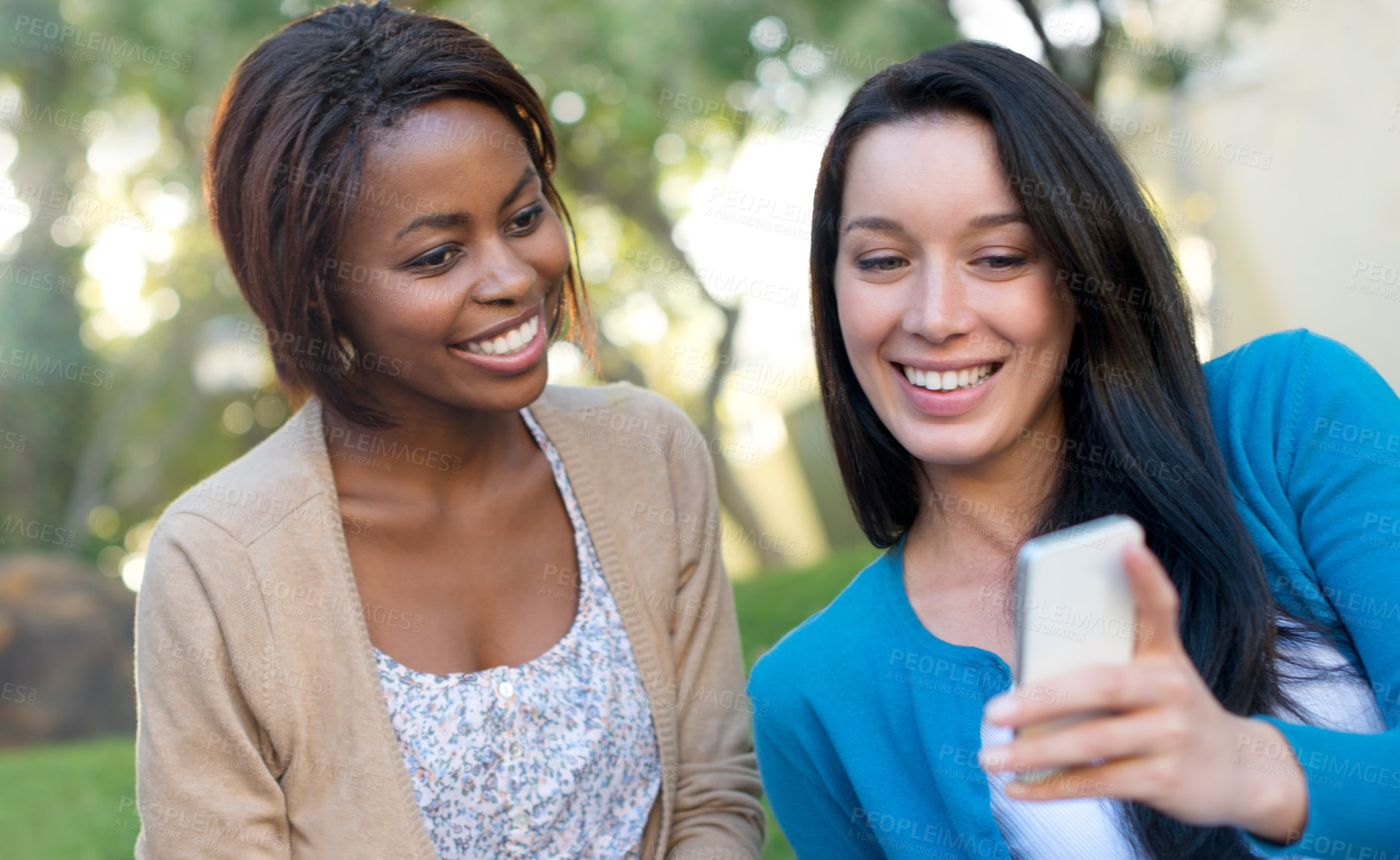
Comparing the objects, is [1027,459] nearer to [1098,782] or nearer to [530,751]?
[1098,782]

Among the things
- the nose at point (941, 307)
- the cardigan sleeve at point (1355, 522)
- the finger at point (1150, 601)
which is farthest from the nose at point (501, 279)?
the finger at point (1150, 601)

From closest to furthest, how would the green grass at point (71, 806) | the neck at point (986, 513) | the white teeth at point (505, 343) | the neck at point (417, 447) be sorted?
the neck at point (986, 513) < the white teeth at point (505, 343) < the neck at point (417, 447) < the green grass at point (71, 806)

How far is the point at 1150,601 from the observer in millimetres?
1207

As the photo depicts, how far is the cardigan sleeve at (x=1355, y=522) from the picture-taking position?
5.09ft

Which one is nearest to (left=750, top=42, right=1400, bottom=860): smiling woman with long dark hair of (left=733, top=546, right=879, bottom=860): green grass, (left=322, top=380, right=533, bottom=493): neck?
(left=322, top=380, right=533, bottom=493): neck

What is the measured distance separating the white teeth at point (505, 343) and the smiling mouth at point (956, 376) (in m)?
0.88

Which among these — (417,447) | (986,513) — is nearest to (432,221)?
(417,447)

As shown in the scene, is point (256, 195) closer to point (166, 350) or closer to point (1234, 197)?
point (1234, 197)

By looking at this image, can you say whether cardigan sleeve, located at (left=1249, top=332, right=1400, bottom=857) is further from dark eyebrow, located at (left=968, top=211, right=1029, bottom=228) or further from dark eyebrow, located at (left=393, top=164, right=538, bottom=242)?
dark eyebrow, located at (left=393, top=164, right=538, bottom=242)

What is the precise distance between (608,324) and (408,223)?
33.6ft

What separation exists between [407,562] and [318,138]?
935mm

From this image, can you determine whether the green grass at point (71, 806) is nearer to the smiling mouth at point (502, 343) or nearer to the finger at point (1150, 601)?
the smiling mouth at point (502, 343)

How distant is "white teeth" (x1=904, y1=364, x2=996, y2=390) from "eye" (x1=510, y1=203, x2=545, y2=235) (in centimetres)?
98

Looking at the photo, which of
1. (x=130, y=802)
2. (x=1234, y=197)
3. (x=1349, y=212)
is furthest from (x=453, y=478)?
(x=1234, y=197)
